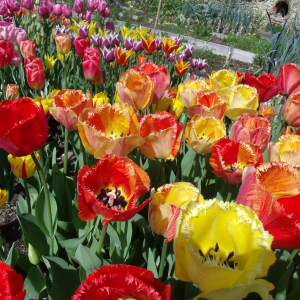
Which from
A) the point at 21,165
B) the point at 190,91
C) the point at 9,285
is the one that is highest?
the point at 190,91

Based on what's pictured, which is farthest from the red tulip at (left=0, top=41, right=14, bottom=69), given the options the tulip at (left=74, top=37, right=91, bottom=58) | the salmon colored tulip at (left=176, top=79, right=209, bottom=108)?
the salmon colored tulip at (left=176, top=79, right=209, bottom=108)

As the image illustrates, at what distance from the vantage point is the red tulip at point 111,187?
1.94 feet

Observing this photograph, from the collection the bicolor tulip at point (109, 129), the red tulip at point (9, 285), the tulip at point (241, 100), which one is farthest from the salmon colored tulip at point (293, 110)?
the red tulip at point (9, 285)

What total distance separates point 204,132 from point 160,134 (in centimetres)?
26

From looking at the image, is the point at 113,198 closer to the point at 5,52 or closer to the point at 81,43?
the point at 5,52

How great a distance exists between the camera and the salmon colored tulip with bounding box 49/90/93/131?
0.94 meters

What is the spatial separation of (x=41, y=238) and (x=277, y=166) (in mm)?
839

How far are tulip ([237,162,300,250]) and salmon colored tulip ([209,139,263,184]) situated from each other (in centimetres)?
19

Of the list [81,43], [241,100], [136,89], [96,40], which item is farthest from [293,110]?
[96,40]

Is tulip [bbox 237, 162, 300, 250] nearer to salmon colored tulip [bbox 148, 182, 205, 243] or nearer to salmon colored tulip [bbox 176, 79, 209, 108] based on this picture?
salmon colored tulip [bbox 148, 182, 205, 243]

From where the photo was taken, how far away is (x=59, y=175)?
3.80ft

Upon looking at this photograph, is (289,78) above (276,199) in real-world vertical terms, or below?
above

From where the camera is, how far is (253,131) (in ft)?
2.93

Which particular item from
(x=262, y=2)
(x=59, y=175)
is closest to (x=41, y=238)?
(x=59, y=175)
